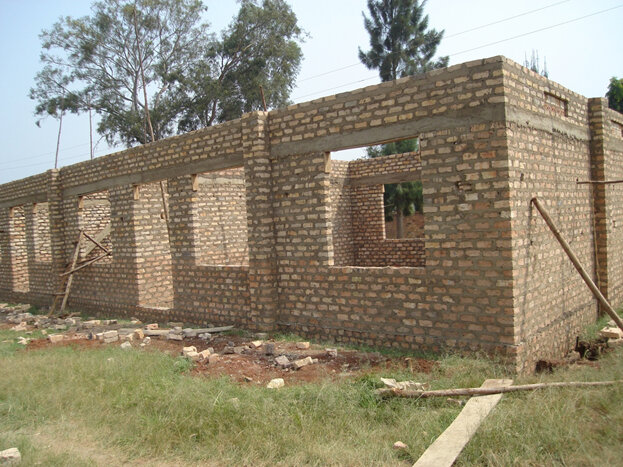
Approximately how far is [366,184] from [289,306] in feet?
22.0

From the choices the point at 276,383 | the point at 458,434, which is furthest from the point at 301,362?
the point at 458,434

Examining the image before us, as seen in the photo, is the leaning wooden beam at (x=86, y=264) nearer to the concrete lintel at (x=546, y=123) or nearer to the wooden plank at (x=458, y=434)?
the concrete lintel at (x=546, y=123)

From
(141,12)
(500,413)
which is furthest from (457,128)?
(141,12)

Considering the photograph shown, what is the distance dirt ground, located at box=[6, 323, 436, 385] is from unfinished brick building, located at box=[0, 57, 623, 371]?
0.41 meters

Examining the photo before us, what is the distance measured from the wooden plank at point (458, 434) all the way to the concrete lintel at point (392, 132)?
2.94 meters

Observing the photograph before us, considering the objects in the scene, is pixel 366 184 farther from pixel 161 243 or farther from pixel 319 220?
pixel 319 220

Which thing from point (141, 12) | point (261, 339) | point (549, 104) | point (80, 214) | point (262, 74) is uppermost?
point (141, 12)

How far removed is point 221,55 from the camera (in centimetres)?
2550

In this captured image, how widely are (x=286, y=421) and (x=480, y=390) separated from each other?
1.70 metres

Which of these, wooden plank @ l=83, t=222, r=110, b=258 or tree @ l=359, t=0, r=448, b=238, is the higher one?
tree @ l=359, t=0, r=448, b=238

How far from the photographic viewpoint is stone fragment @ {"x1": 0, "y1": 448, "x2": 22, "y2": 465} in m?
3.60

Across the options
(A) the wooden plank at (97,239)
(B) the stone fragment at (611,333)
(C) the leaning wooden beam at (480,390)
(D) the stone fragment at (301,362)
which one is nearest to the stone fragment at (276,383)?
(D) the stone fragment at (301,362)

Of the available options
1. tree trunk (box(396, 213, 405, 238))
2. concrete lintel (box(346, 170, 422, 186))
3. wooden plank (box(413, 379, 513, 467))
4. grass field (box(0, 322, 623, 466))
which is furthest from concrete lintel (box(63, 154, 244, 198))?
tree trunk (box(396, 213, 405, 238))

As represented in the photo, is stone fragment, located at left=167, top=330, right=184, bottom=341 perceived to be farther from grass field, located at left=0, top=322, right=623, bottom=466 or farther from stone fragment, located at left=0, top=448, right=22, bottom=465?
stone fragment, located at left=0, top=448, right=22, bottom=465
